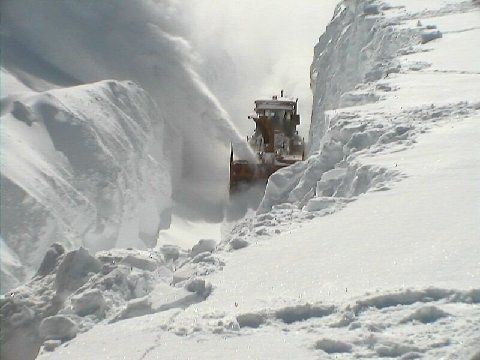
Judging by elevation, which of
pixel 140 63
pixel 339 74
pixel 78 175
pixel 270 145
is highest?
pixel 140 63

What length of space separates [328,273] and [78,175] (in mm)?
10606

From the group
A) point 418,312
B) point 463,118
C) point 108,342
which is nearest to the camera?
point 418,312

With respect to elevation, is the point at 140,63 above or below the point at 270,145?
above

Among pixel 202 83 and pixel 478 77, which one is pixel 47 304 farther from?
pixel 202 83

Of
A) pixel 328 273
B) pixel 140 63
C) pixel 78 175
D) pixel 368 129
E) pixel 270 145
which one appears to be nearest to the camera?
pixel 328 273

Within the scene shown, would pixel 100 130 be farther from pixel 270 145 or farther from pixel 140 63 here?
pixel 140 63

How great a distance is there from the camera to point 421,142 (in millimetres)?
5633

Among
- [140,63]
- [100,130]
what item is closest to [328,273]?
[100,130]

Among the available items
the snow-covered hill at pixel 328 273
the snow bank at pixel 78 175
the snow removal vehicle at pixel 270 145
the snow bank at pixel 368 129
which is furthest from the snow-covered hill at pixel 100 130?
the snow-covered hill at pixel 328 273

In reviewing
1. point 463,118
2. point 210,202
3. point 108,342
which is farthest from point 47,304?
point 210,202

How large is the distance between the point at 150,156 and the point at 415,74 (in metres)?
9.08

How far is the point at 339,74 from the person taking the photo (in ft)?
40.7

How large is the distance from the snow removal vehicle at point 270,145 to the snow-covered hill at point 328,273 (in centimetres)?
715

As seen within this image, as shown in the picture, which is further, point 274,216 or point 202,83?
point 202,83
